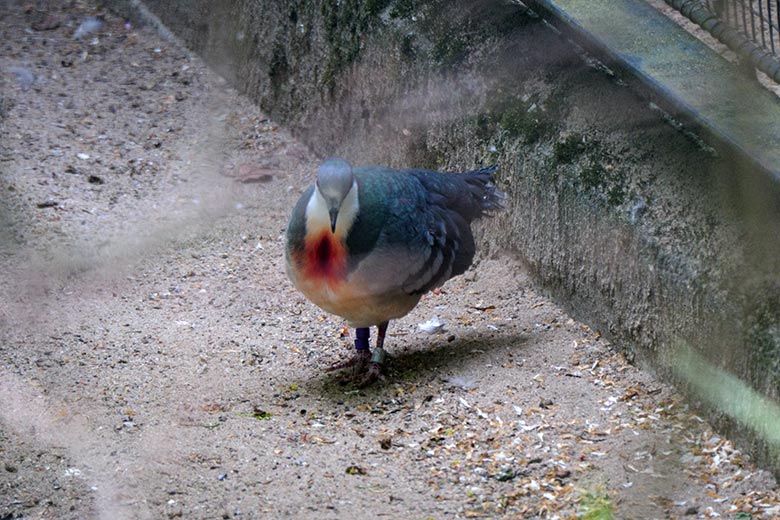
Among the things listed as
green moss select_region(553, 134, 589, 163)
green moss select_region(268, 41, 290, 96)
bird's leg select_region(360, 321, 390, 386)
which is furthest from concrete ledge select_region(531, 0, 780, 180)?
green moss select_region(268, 41, 290, 96)

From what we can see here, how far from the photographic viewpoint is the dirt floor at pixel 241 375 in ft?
11.0

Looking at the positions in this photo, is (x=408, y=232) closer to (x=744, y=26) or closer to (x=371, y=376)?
(x=371, y=376)

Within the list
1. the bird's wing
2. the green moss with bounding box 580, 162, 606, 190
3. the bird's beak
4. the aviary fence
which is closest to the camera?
the aviary fence

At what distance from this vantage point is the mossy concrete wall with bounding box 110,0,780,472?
11.7 feet

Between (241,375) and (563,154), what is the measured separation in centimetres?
165

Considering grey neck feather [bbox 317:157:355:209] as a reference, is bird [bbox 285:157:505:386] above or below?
below

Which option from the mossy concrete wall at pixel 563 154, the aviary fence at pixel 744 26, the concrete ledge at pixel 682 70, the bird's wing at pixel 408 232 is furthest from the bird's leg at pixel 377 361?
the aviary fence at pixel 744 26

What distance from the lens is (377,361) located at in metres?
4.36

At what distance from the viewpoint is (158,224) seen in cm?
575

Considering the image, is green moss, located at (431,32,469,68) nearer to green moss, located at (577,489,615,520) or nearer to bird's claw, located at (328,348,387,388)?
bird's claw, located at (328,348,387,388)

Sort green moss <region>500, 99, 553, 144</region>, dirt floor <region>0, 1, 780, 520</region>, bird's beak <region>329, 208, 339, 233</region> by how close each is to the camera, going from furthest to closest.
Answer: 1. green moss <region>500, 99, 553, 144</region>
2. bird's beak <region>329, 208, 339, 233</region>
3. dirt floor <region>0, 1, 780, 520</region>

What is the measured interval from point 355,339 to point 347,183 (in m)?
0.86

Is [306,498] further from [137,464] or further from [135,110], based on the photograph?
[135,110]

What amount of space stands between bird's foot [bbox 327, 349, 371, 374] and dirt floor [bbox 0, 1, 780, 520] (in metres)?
0.09
